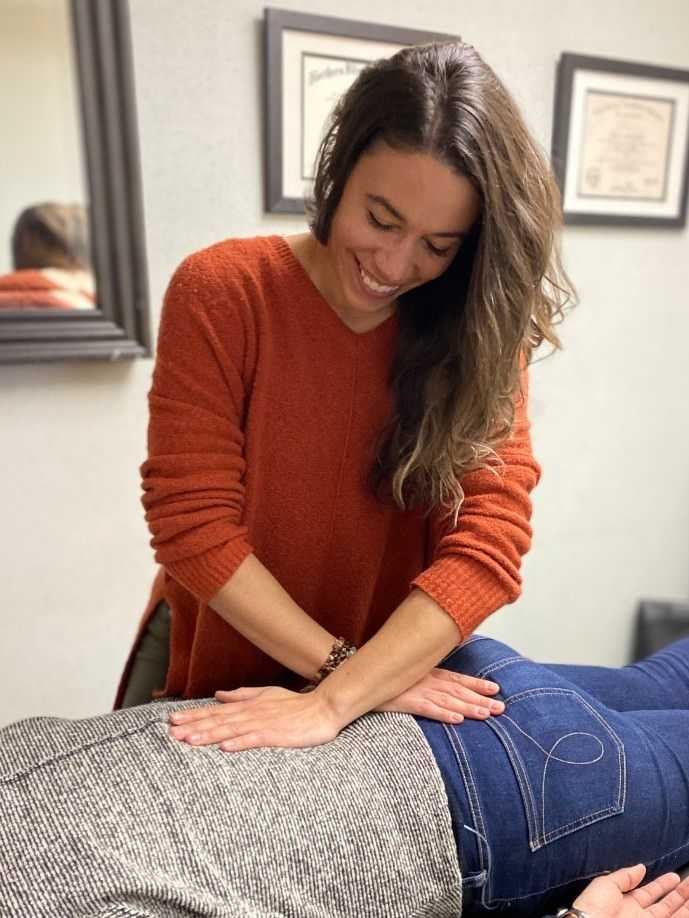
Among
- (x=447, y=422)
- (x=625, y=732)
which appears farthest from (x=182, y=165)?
(x=625, y=732)

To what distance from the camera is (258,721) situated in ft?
2.86

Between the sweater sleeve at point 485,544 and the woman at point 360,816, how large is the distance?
11cm

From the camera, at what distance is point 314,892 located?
2.36 ft

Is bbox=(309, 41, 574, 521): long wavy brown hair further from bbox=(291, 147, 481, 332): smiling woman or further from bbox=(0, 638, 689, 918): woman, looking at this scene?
bbox=(0, 638, 689, 918): woman

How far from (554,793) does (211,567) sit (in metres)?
0.47

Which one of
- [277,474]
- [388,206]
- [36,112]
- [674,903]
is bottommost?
[674,903]

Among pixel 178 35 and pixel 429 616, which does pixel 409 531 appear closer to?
pixel 429 616

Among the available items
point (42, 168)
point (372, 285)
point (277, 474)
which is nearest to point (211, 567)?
point (277, 474)

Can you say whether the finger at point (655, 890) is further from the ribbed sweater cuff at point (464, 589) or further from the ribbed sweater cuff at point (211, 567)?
the ribbed sweater cuff at point (211, 567)

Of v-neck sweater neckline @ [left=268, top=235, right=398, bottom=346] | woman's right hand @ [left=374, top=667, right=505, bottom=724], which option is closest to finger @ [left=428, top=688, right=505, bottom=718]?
woman's right hand @ [left=374, top=667, right=505, bottom=724]

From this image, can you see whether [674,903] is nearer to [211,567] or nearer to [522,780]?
[522,780]

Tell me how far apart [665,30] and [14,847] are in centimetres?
192

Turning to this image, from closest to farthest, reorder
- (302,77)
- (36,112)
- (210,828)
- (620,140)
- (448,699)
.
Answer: (210,828) < (448,699) < (36,112) < (302,77) < (620,140)

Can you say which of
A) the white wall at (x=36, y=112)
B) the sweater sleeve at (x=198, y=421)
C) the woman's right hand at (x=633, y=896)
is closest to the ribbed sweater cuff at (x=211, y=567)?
the sweater sleeve at (x=198, y=421)
